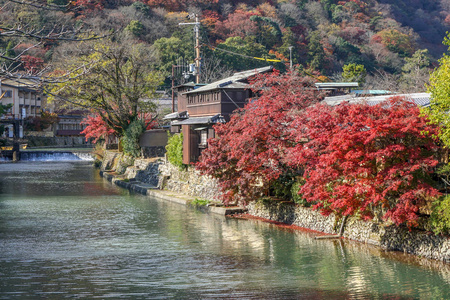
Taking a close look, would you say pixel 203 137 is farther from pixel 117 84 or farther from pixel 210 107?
pixel 117 84

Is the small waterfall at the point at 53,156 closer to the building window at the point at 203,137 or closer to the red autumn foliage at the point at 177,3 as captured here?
the red autumn foliage at the point at 177,3

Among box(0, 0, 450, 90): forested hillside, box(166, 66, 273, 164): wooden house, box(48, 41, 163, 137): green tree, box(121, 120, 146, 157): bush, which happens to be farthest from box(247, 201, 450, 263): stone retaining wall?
box(0, 0, 450, 90): forested hillside

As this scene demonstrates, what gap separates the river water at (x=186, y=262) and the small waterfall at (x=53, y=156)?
37036 mm

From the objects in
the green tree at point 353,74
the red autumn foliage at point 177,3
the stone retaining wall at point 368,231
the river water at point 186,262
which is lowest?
the river water at point 186,262

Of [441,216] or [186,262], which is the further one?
[186,262]

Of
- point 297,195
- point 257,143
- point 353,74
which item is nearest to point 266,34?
point 353,74

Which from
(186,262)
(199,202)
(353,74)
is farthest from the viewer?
(353,74)

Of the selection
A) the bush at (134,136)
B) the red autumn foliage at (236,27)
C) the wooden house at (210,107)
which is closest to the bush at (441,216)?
the wooden house at (210,107)

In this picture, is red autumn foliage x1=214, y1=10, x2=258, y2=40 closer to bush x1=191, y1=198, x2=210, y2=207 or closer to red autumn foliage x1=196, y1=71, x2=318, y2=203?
bush x1=191, y1=198, x2=210, y2=207

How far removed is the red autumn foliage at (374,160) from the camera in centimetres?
1520

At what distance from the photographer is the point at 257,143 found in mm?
21250

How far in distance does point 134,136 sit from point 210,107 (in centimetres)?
1349

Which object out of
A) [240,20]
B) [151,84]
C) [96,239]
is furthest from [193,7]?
[96,239]

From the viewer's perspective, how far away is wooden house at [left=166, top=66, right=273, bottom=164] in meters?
28.7
